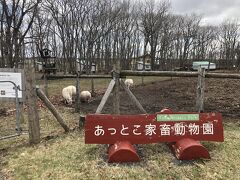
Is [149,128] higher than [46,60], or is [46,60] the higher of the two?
[46,60]

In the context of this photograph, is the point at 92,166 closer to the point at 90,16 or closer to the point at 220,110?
the point at 220,110

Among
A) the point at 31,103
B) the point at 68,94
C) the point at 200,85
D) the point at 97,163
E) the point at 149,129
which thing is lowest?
the point at 97,163

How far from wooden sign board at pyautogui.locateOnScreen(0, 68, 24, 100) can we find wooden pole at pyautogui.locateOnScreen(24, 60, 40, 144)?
900 millimetres

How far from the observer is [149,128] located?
17.1 ft

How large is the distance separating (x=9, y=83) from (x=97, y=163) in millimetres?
3077

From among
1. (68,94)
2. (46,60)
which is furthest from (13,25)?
(68,94)

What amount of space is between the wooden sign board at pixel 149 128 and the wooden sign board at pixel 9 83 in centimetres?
240

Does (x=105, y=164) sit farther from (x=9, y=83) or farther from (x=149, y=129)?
(x=9, y=83)

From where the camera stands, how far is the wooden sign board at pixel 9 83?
6.78 m

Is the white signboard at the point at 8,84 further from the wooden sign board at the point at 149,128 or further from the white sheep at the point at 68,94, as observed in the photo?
the white sheep at the point at 68,94

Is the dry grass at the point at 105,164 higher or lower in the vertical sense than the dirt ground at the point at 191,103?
lower

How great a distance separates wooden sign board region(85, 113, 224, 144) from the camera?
5172 mm

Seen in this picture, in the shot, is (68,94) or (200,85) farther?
(68,94)

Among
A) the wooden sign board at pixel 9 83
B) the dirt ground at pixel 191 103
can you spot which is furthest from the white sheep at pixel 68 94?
the wooden sign board at pixel 9 83
